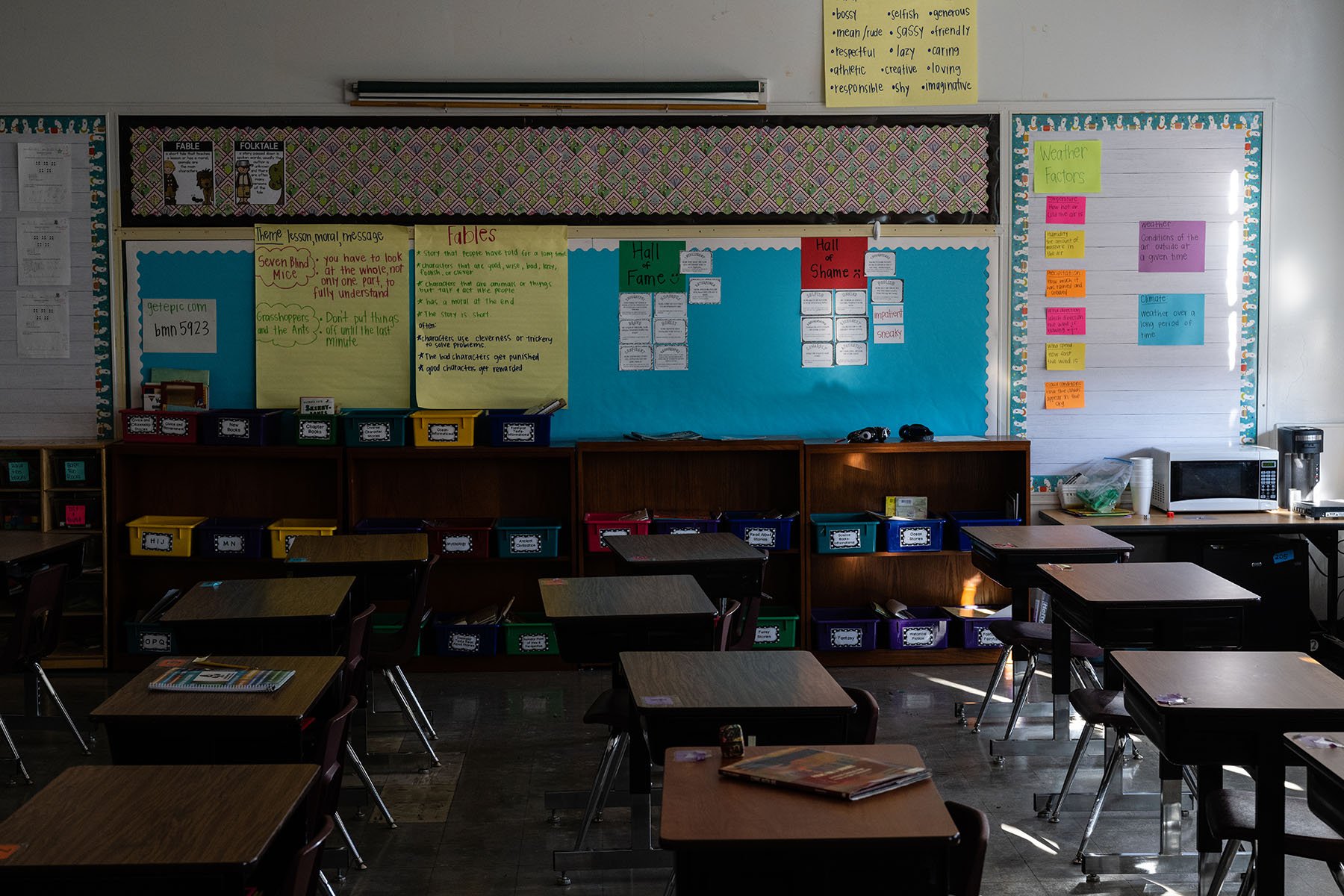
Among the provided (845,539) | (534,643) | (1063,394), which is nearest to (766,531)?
(845,539)

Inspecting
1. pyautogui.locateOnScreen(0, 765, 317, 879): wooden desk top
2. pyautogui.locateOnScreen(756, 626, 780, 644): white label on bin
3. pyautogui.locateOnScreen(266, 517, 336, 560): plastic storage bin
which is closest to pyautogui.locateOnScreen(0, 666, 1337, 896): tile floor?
pyautogui.locateOnScreen(756, 626, 780, 644): white label on bin

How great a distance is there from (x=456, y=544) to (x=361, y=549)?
3.51 ft

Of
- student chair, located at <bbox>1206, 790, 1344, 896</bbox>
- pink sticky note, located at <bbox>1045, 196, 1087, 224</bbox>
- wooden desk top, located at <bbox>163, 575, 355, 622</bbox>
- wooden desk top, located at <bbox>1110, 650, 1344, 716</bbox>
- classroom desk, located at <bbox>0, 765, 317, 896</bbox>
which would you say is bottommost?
student chair, located at <bbox>1206, 790, 1344, 896</bbox>

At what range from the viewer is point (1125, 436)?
692 centimetres

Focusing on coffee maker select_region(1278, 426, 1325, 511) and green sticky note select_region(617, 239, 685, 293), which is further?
green sticky note select_region(617, 239, 685, 293)

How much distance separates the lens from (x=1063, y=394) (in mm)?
6891

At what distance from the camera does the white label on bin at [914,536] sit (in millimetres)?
6574

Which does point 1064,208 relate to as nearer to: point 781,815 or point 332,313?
point 332,313

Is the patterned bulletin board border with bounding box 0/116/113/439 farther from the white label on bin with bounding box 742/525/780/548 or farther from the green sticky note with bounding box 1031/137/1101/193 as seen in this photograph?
the green sticky note with bounding box 1031/137/1101/193

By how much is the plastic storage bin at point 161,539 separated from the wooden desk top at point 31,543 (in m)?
0.35

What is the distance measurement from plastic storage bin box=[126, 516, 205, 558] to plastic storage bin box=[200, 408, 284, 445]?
469mm

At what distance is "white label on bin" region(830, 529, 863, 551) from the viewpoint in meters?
6.53

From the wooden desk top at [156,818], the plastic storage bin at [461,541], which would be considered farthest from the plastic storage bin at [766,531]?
the wooden desk top at [156,818]

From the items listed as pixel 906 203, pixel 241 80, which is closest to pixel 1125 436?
pixel 906 203
